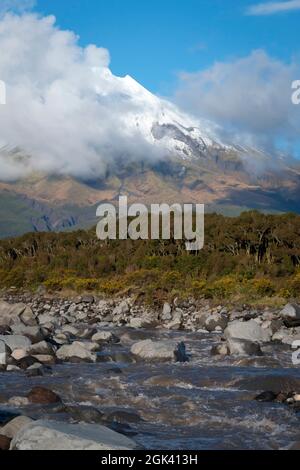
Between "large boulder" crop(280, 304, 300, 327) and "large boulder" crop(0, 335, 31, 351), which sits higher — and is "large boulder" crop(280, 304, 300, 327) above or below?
above

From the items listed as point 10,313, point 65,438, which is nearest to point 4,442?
point 65,438

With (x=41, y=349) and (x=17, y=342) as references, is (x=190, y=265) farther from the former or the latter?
(x=41, y=349)

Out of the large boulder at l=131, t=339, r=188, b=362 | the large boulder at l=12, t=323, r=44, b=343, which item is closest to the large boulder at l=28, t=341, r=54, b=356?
the large boulder at l=12, t=323, r=44, b=343

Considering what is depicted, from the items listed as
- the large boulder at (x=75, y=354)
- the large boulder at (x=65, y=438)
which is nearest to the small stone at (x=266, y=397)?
the large boulder at (x=65, y=438)

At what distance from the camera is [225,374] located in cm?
2248

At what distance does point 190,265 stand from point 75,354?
30.9 m

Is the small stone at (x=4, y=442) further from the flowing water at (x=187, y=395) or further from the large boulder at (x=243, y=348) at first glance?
the large boulder at (x=243, y=348)

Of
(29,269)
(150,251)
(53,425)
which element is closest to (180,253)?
(150,251)

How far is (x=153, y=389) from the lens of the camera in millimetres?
20266

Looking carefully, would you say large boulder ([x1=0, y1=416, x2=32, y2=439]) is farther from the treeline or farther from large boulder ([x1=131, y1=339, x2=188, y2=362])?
the treeline

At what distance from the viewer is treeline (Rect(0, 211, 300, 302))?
48531 mm

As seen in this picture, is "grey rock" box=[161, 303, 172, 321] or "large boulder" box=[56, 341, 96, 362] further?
"grey rock" box=[161, 303, 172, 321]

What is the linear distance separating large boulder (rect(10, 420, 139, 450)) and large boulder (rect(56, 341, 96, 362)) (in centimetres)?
1235

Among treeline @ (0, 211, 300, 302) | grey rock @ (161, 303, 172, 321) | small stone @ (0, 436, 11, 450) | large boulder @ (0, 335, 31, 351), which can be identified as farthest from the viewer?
treeline @ (0, 211, 300, 302)
